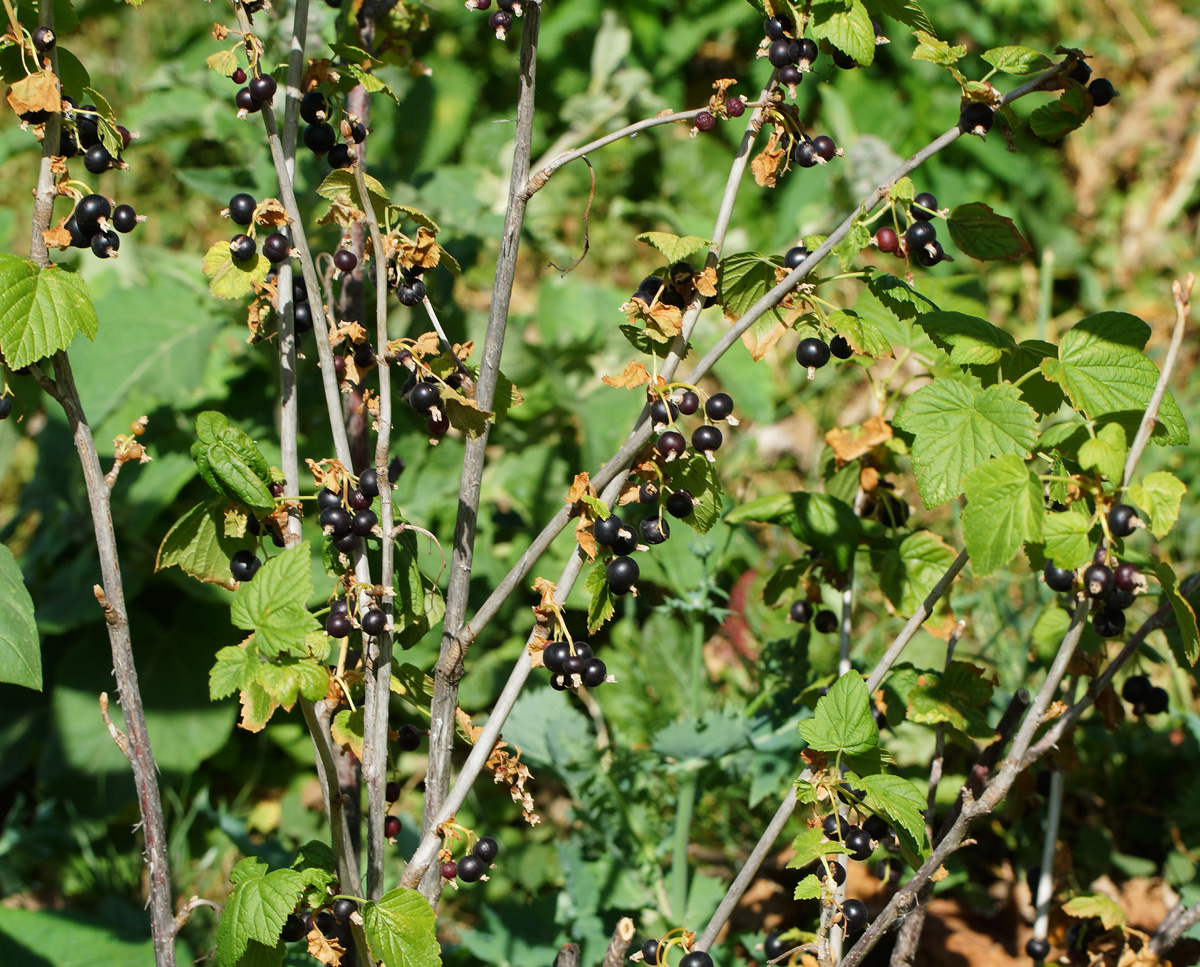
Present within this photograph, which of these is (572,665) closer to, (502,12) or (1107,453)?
(1107,453)

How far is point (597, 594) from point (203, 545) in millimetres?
627

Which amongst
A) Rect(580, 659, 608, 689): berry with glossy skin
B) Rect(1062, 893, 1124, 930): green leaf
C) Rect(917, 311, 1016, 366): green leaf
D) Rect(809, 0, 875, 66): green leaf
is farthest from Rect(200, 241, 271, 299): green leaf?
Rect(1062, 893, 1124, 930): green leaf

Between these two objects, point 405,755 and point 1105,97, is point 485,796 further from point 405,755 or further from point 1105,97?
point 1105,97

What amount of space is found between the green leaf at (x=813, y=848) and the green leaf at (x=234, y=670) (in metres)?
0.76

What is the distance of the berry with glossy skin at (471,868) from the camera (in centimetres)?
160

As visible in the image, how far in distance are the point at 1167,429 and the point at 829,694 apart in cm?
64

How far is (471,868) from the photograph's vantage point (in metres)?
1.60

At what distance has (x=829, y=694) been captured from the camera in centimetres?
151

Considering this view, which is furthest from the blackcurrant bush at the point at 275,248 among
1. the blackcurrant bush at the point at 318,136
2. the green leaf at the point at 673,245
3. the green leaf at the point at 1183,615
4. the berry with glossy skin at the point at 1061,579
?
the green leaf at the point at 1183,615

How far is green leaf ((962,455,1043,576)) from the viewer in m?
1.32

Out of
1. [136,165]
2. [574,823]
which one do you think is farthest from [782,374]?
[136,165]

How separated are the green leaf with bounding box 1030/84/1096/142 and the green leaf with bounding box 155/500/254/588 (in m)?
1.33

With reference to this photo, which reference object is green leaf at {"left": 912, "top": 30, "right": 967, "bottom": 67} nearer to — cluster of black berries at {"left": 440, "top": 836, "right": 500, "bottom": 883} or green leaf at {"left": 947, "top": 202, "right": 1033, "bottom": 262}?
green leaf at {"left": 947, "top": 202, "right": 1033, "bottom": 262}

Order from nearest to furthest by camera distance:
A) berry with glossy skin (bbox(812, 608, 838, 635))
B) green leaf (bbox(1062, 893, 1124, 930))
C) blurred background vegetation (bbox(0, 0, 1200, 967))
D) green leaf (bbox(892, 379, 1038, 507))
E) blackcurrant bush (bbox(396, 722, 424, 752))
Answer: green leaf (bbox(892, 379, 1038, 507)), blackcurrant bush (bbox(396, 722, 424, 752)), green leaf (bbox(1062, 893, 1124, 930)), berry with glossy skin (bbox(812, 608, 838, 635)), blurred background vegetation (bbox(0, 0, 1200, 967))
